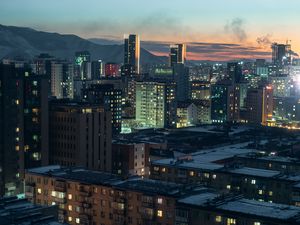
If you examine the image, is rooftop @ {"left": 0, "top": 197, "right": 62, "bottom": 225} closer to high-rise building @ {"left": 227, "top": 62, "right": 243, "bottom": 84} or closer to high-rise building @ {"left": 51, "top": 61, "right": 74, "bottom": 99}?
high-rise building @ {"left": 51, "top": 61, "right": 74, "bottom": 99}

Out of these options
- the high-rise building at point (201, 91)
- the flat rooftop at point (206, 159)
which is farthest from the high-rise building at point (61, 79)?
the flat rooftop at point (206, 159)

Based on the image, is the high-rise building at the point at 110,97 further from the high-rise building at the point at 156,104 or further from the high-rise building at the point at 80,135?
the high-rise building at the point at 80,135

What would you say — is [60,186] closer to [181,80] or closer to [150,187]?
[150,187]

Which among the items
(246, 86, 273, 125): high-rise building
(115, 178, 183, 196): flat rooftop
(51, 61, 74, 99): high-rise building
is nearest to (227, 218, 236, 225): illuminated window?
(115, 178, 183, 196): flat rooftop

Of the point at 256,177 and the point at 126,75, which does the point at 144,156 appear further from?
the point at 126,75

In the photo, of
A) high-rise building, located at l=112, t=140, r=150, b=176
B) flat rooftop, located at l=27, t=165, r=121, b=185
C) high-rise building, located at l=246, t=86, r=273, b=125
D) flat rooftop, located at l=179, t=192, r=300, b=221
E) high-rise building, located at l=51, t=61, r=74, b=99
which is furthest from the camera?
high-rise building, located at l=51, t=61, r=74, b=99

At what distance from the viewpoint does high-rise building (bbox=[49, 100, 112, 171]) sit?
6750 centimetres

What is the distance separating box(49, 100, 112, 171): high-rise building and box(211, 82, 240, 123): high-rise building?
80251mm

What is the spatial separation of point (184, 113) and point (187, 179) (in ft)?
267

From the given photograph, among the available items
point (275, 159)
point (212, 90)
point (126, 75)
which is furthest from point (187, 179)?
point (126, 75)

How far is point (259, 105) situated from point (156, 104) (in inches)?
945

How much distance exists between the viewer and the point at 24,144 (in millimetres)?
66125

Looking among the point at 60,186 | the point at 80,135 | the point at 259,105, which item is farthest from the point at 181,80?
the point at 60,186

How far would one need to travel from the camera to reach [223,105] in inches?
5856
